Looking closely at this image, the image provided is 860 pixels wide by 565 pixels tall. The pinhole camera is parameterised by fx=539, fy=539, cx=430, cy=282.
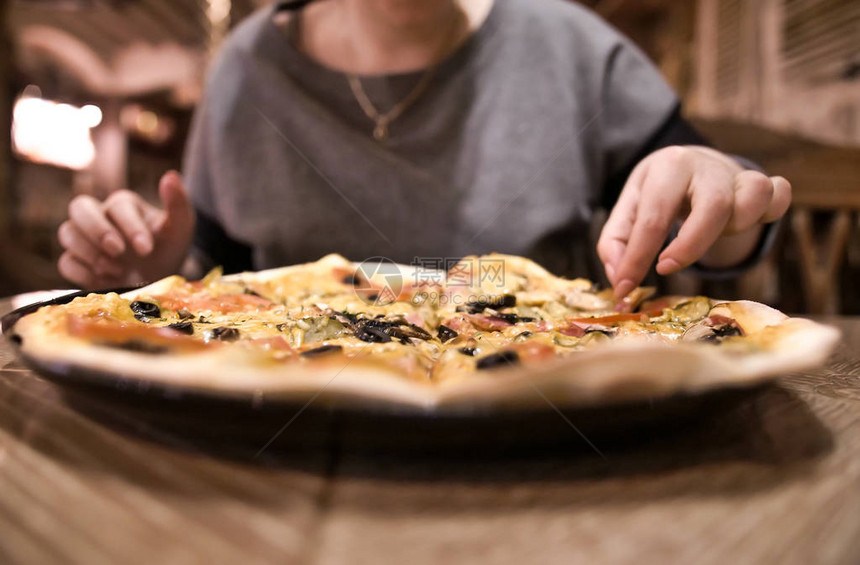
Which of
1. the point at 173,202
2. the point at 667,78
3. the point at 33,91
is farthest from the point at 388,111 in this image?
the point at 33,91

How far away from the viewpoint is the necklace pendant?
176cm

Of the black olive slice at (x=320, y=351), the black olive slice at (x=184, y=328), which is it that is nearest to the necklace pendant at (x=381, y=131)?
the black olive slice at (x=184, y=328)

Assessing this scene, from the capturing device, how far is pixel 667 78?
517cm

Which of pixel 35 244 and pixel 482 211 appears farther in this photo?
pixel 35 244

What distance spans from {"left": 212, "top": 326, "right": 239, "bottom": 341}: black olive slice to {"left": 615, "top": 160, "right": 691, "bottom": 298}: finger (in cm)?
61

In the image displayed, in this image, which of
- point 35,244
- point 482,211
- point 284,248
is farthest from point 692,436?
point 35,244

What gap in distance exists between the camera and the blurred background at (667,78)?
251 centimetres

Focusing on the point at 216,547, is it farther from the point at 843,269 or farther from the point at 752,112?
the point at 752,112

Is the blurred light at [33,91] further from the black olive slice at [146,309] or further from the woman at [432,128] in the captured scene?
the black olive slice at [146,309]

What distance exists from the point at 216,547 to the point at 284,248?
156 centimetres

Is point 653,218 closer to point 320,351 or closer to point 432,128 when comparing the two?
point 320,351

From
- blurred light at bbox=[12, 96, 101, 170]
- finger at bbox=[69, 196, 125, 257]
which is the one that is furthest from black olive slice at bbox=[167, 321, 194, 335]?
blurred light at bbox=[12, 96, 101, 170]

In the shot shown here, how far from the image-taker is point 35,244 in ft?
21.0

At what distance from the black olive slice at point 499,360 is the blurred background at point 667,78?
1.67 metres
